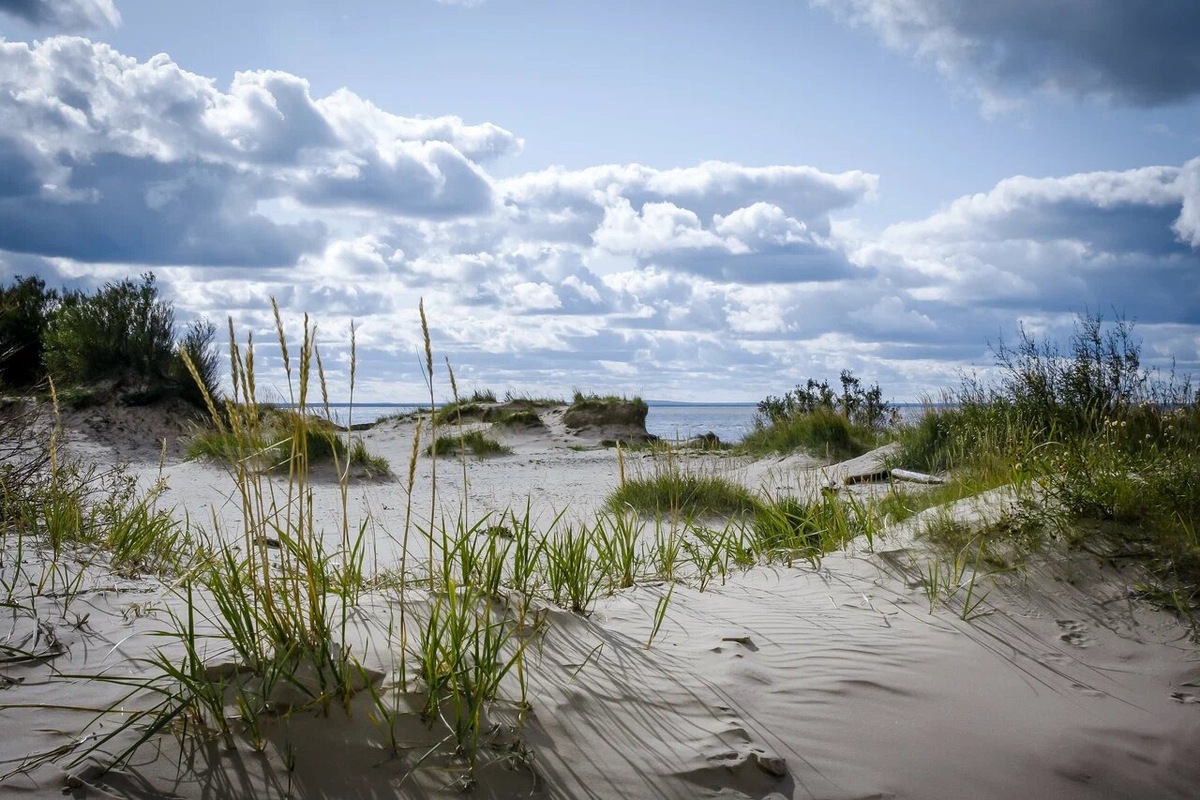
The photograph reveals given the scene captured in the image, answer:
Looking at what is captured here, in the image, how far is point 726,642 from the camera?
10.4ft

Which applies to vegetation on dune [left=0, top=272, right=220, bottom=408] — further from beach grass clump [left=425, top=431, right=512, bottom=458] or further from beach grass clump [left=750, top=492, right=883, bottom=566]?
beach grass clump [left=750, top=492, right=883, bottom=566]

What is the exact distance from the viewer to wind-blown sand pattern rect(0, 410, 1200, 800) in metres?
2.16

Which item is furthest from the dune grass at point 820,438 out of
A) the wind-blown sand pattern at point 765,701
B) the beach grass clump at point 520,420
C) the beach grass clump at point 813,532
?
the wind-blown sand pattern at point 765,701

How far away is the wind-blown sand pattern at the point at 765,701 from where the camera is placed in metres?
2.16

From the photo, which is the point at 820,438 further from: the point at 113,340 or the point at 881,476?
the point at 113,340

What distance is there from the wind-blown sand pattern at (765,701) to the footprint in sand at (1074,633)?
0.05 feet

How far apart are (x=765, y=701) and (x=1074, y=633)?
5.84 feet

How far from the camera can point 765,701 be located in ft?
8.97

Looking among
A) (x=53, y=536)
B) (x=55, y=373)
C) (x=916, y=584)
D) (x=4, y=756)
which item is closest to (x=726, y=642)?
(x=916, y=584)

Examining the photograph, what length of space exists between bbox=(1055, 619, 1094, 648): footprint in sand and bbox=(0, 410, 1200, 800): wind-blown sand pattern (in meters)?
0.01

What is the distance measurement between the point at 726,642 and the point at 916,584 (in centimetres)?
132

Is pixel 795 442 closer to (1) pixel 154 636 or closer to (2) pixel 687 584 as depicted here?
(2) pixel 687 584

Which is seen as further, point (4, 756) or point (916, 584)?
point (916, 584)

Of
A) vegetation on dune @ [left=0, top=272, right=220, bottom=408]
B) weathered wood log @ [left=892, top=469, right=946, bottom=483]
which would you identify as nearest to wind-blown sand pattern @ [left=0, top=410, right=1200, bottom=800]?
weathered wood log @ [left=892, top=469, right=946, bottom=483]
